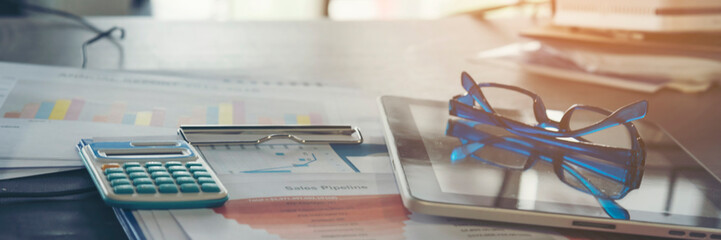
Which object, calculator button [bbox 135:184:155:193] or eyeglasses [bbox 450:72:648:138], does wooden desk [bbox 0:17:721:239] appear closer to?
eyeglasses [bbox 450:72:648:138]

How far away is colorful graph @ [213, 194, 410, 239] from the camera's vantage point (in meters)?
0.41

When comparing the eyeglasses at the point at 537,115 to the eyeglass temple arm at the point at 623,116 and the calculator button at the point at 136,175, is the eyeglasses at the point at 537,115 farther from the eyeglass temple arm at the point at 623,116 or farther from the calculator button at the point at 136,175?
the calculator button at the point at 136,175

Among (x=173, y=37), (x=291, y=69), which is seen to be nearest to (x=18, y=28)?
(x=173, y=37)

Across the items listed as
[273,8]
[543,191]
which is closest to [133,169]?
[543,191]

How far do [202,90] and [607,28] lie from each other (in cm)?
56

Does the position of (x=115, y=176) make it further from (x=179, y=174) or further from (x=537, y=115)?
(x=537, y=115)

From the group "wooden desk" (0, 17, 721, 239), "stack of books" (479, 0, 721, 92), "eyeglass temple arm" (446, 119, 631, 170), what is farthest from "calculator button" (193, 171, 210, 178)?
"stack of books" (479, 0, 721, 92)

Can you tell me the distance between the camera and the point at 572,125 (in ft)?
2.07

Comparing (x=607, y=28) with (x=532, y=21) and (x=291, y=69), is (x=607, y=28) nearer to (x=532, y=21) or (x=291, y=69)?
(x=532, y=21)

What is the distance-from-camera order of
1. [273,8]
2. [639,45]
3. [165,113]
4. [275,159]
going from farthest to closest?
[273,8]
[639,45]
[165,113]
[275,159]

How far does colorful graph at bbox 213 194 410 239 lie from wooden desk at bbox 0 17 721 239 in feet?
1.13

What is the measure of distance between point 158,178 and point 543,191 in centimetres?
25

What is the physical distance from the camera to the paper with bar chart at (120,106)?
1.72 ft

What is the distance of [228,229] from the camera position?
40 cm
